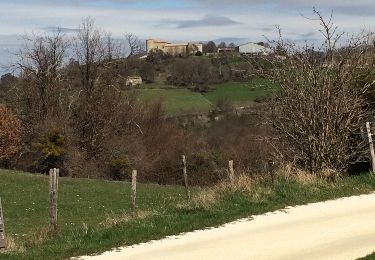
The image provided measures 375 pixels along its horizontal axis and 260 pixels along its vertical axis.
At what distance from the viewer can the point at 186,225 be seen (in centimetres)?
946

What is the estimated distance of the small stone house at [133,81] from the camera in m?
65.8

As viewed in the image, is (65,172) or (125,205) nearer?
(125,205)

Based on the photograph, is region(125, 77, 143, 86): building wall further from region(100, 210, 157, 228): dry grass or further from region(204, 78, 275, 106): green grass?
region(100, 210, 157, 228): dry grass

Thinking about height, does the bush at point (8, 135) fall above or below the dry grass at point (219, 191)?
below

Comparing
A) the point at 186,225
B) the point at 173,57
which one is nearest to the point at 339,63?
the point at 186,225

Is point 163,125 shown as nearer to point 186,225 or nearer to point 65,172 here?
point 65,172

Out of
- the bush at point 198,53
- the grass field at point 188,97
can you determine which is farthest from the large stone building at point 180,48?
the grass field at point 188,97

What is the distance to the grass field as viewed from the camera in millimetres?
72000

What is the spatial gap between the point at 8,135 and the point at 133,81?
79.8 ft

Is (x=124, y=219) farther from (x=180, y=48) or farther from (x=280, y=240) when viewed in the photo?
(x=180, y=48)

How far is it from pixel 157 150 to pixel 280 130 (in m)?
44.4

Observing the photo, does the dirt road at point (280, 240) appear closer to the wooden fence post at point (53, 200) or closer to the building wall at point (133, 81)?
the wooden fence post at point (53, 200)

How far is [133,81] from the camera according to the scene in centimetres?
7094

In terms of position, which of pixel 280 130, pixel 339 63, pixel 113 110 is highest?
pixel 339 63
